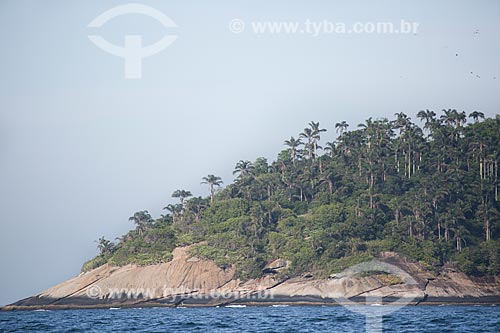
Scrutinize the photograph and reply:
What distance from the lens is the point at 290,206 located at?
154750mm

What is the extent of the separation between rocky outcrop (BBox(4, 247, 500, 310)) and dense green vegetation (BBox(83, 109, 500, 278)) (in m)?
2.13

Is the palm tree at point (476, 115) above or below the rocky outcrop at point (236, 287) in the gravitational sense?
above

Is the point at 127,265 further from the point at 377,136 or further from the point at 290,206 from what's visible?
the point at 377,136

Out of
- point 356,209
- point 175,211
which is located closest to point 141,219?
point 175,211

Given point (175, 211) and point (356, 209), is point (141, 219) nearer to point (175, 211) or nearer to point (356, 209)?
point (175, 211)

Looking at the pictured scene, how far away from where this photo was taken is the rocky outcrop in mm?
123250

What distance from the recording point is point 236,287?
132000 millimetres

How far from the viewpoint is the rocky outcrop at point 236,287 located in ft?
404

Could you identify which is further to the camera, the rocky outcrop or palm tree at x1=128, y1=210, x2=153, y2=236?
palm tree at x1=128, y1=210, x2=153, y2=236

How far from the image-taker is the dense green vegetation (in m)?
133

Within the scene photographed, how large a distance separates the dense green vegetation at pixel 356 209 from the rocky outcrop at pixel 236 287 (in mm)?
2126

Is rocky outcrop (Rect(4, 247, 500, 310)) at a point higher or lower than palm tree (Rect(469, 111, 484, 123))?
lower

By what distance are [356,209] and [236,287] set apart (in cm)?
2673

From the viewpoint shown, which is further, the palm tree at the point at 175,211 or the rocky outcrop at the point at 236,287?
the palm tree at the point at 175,211
